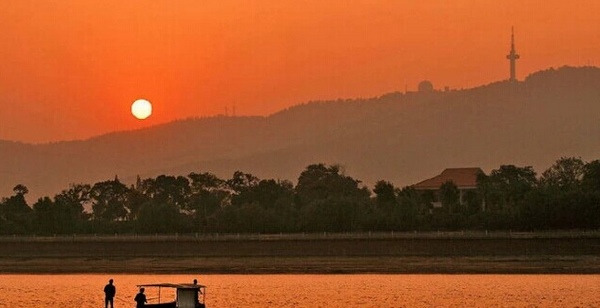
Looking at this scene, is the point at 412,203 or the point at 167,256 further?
the point at 412,203

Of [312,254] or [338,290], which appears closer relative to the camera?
[338,290]

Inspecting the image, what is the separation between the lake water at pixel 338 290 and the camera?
7856 centimetres

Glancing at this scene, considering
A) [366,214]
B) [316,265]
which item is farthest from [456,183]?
[316,265]

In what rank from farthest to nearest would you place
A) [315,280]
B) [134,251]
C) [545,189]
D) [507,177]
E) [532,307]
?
[507,177] < [545,189] < [134,251] < [315,280] < [532,307]

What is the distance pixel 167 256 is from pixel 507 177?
75.5 m

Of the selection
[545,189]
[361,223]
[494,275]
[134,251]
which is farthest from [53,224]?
[494,275]

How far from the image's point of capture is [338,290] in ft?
293

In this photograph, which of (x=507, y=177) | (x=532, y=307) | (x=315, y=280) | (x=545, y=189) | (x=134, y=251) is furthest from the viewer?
(x=507, y=177)

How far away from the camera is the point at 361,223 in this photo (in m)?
142

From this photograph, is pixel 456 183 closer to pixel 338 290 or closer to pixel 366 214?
pixel 366 214

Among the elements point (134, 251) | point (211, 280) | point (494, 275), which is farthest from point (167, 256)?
point (494, 275)

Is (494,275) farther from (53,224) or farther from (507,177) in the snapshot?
(507,177)

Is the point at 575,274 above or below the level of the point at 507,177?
below

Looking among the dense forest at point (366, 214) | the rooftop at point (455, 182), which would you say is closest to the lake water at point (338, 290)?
the dense forest at point (366, 214)
